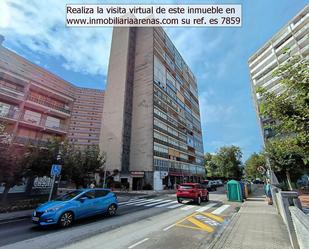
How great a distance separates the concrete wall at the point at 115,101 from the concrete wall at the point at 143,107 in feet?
10.4

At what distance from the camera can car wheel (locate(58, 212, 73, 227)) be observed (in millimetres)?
7668

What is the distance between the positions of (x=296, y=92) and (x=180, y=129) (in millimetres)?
47987

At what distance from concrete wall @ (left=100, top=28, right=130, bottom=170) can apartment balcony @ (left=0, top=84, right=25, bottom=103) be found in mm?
21644

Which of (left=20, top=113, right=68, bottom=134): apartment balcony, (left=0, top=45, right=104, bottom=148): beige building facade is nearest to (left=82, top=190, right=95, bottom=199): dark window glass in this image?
(left=0, top=45, right=104, bottom=148): beige building facade

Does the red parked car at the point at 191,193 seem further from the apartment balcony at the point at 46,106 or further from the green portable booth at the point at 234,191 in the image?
the apartment balcony at the point at 46,106

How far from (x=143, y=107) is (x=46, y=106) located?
73.8 ft

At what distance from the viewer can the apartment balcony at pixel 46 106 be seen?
2212cm

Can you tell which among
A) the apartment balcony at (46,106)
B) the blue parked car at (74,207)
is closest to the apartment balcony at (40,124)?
the apartment balcony at (46,106)

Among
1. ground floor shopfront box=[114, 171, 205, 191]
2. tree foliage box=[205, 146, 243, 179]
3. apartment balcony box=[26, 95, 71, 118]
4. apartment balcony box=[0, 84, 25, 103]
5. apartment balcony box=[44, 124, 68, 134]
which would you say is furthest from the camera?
tree foliage box=[205, 146, 243, 179]

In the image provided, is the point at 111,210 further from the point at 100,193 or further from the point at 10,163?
the point at 10,163

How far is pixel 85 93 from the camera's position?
84438 millimetres

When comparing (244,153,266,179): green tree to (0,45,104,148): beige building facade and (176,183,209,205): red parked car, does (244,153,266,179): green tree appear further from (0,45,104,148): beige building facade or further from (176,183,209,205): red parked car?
(0,45,104,148): beige building facade

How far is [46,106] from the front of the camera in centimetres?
2317

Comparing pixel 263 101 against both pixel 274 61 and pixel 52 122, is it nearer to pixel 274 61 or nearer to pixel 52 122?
pixel 52 122
